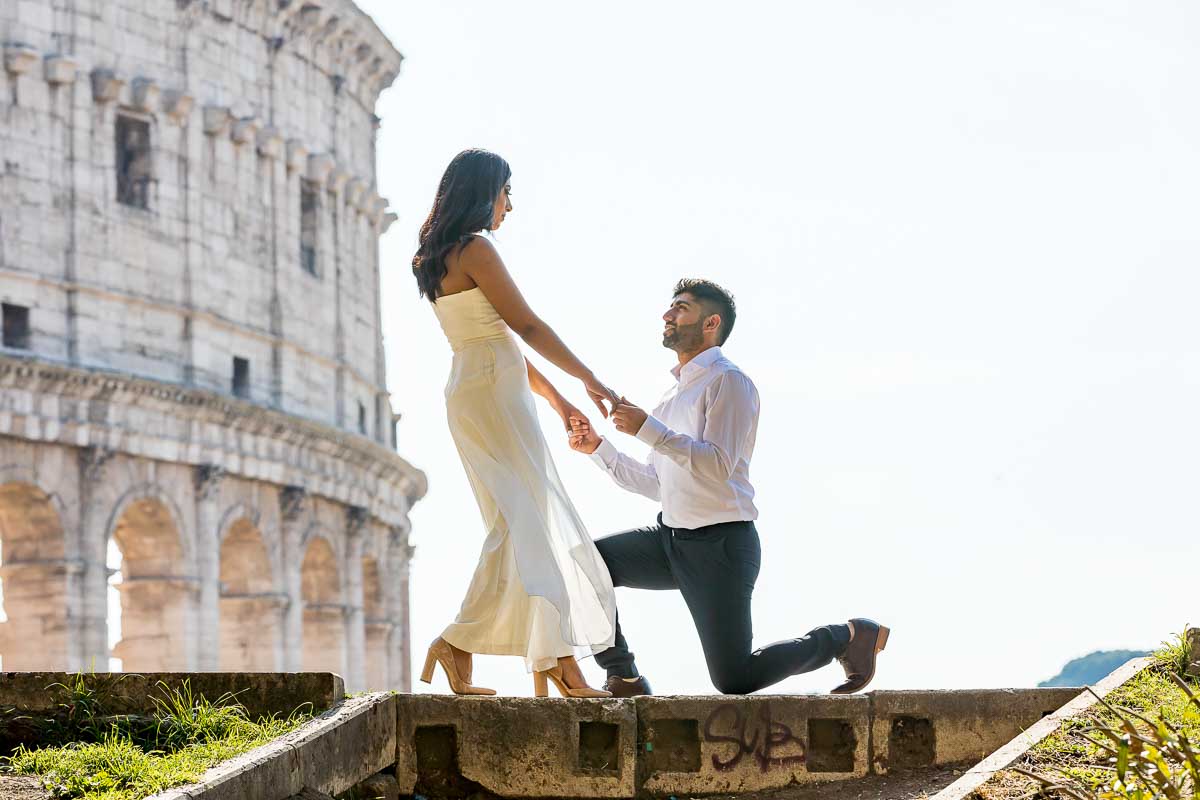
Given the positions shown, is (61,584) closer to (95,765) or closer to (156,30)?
(156,30)

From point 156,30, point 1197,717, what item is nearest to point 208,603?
point 156,30

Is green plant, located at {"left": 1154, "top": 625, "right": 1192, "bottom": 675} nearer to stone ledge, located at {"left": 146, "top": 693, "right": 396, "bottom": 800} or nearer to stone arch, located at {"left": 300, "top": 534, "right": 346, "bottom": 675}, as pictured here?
stone ledge, located at {"left": 146, "top": 693, "right": 396, "bottom": 800}

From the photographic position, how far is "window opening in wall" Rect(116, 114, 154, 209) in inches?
1299

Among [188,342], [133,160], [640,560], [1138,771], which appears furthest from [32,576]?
[1138,771]

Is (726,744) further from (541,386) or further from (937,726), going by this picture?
(541,386)

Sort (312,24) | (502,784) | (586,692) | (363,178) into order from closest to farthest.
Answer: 1. (502,784)
2. (586,692)
3. (312,24)
4. (363,178)

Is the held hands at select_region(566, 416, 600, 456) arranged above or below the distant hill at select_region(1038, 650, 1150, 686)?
above

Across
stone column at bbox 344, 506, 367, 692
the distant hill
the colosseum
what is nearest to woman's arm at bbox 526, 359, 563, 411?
the colosseum

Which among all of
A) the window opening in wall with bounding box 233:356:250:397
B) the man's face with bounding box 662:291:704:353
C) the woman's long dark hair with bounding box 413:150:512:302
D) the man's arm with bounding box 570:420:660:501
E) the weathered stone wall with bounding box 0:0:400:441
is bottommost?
the man's arm with bounding box 570:420:660:501

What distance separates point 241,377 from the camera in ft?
113

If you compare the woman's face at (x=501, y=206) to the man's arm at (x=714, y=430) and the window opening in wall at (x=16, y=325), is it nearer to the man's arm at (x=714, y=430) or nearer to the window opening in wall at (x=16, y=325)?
the man's arm at (x=714, y=430)

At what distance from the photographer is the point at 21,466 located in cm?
2961

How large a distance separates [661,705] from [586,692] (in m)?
0.39

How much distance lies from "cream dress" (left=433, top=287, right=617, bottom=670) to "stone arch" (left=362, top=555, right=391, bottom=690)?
104 feet
